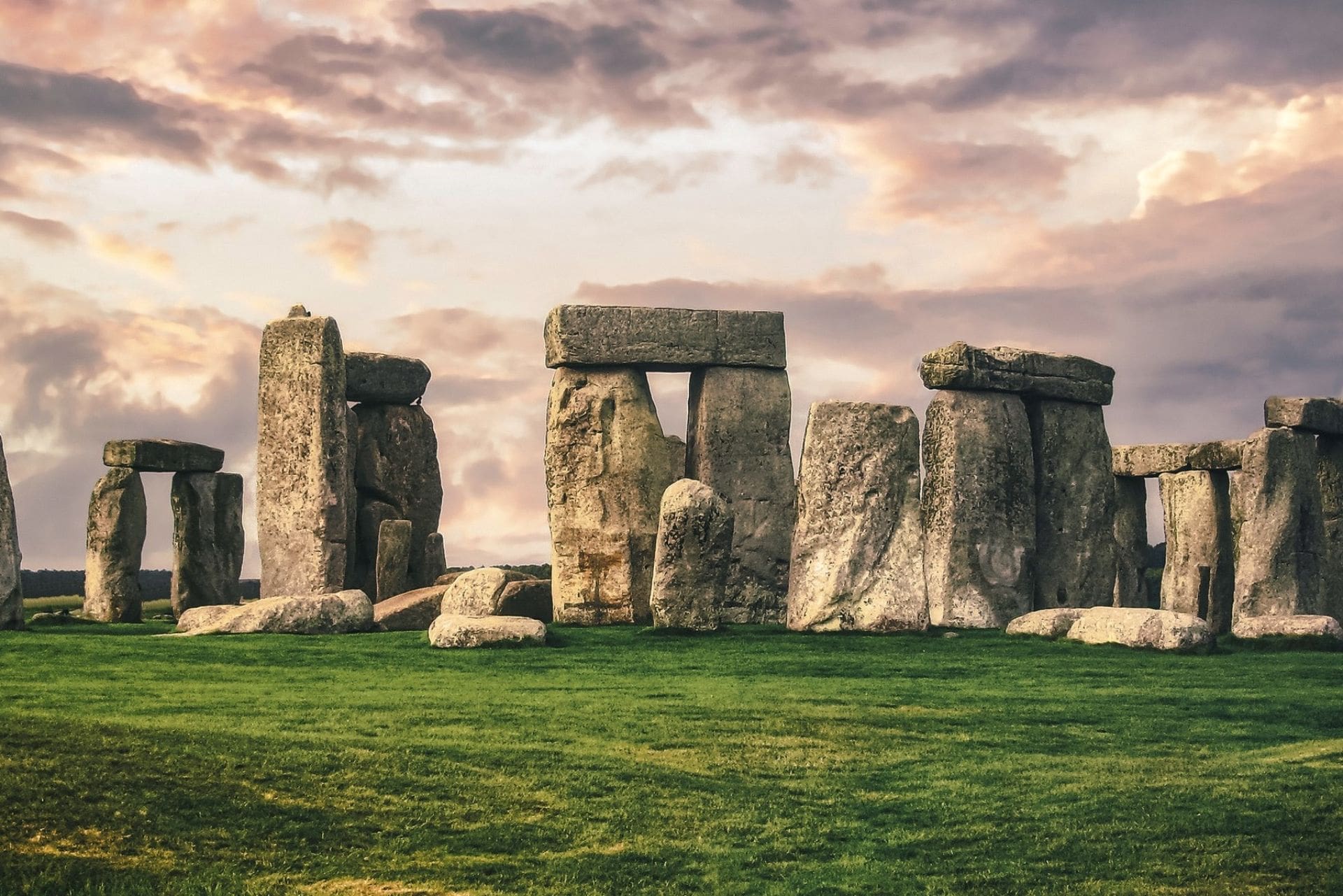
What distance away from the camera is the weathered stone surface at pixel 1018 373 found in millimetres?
21391

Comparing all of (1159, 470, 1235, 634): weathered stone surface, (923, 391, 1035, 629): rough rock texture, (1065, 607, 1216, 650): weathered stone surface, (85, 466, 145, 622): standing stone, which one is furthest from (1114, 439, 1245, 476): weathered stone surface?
(85, 466, 145, 622): standing stone

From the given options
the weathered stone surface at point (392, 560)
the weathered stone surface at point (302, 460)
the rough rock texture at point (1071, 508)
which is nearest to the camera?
the weathered stone surface at point (302, 460)

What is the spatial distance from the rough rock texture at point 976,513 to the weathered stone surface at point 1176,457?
3.73m

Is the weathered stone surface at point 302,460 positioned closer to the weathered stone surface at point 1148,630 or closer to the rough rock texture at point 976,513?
the rough rock texture at point 976,513

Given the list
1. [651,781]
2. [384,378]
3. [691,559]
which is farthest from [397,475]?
[651,781]

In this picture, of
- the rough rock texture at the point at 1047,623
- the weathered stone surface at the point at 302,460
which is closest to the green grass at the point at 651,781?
the rough rock texture at the point at 1047,623

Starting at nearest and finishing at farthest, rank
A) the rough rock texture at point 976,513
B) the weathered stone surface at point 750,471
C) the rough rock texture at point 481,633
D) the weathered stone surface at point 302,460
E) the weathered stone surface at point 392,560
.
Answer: the rough rock texture at point 481,633, the weathered stone surface at point 302,460, the rough rock texture at point 976,513, the weathered stone surface at point 392,560, the weathered stone surface at point 750,471

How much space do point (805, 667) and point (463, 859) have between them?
22.1 feet

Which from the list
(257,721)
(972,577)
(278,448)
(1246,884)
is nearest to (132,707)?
(257,721)

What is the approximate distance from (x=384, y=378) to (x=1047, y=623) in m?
10.2

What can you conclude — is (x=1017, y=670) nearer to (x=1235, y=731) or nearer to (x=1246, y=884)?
(x=1235, y=731)

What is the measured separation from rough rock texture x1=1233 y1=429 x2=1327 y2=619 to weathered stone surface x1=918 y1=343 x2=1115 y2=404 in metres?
2.59

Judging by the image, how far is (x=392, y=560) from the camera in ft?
72.9

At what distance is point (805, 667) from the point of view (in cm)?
1570
